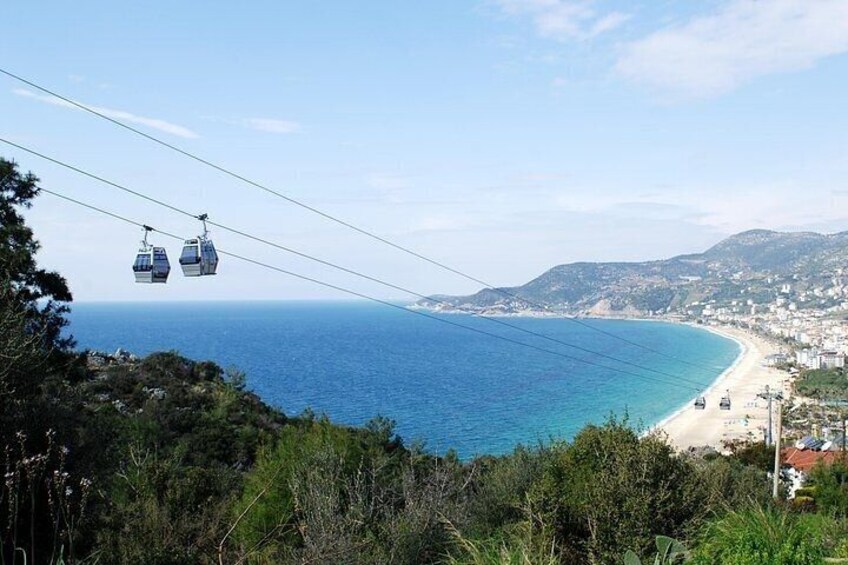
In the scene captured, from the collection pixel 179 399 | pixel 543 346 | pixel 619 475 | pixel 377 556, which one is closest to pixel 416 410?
pixel 179 399

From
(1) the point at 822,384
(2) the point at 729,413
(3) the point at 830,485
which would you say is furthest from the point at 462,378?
(3) the point at 830,485

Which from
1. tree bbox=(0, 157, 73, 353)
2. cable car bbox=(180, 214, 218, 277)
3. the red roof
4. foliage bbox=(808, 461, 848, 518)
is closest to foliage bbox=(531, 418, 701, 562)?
cable car bbox=(180, 214, 218, 277)

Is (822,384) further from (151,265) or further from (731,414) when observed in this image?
(151,265)

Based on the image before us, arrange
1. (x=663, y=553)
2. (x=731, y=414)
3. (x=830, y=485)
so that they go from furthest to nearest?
(x=731, y=414), (x=830, y=485), (x=663, y=553)

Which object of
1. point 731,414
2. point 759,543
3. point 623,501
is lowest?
point 731,414

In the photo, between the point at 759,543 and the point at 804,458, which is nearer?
the point at 759,543

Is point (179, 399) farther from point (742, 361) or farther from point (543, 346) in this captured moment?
point (543, 346)

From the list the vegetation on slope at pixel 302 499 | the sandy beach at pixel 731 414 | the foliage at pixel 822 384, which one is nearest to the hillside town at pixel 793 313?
the sandy beach at pixel 731 414

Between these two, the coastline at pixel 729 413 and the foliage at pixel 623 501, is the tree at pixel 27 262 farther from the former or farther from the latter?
the coastline at pixel 729 413
